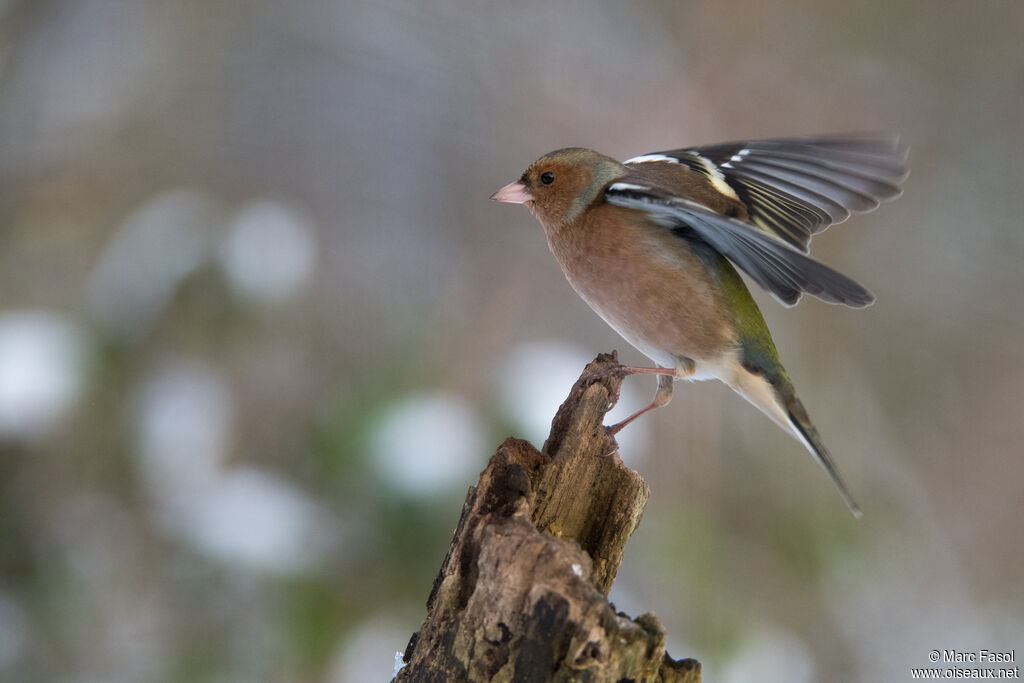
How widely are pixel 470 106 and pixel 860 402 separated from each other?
5.86 feet

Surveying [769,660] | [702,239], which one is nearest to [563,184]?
Answer: [702,239]

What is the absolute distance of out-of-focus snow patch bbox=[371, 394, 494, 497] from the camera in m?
2.25

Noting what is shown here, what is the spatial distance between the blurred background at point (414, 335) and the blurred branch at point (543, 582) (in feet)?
2.61

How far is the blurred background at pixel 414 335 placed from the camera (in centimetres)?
234

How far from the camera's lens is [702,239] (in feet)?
6.32

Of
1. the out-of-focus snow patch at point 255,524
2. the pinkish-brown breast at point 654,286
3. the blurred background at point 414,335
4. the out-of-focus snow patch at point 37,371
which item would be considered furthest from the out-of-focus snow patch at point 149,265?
the pinkish-brown breast at point 654,286

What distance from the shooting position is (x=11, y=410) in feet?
7.64

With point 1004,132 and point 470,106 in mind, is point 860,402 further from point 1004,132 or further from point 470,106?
point 470,106

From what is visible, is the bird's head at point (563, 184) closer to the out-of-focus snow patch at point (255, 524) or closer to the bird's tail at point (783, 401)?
the bird's tail at point (783, 401)

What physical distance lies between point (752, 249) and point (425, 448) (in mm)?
950

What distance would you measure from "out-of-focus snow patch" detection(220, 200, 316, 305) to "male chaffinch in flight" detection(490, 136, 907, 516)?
790 millimetres

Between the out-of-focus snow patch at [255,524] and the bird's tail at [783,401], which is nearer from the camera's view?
the bird's tail at [783,401]

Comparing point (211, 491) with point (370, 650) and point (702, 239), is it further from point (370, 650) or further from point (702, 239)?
point (702, 239)

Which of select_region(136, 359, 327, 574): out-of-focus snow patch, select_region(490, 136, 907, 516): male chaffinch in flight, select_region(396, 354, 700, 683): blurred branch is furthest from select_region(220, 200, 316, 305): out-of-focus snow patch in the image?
select_region(396, 354, 700, 683): blurred branch
